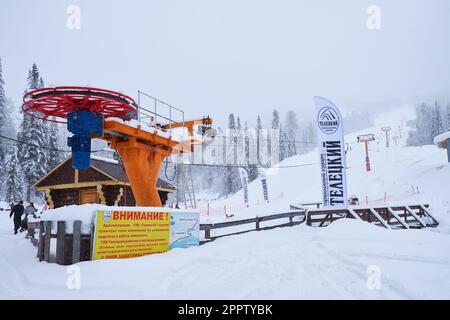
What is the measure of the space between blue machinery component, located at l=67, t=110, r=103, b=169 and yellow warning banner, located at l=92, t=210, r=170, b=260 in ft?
8.52

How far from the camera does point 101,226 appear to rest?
7.57 metres

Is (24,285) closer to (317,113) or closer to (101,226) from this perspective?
(101,226)

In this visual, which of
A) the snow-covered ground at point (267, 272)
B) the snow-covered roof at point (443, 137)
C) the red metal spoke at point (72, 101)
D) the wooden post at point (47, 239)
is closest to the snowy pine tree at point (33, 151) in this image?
the red metal spoke at point (72, 101)

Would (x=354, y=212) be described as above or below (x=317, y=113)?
below

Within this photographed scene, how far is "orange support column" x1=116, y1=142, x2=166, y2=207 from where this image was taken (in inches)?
433

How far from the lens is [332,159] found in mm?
12875

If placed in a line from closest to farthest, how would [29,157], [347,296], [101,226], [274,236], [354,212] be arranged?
[347,296] → [101,226] → [274,236] → [354,212] → [29,157]

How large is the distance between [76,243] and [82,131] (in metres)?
3.38

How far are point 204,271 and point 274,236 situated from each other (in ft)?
15.6

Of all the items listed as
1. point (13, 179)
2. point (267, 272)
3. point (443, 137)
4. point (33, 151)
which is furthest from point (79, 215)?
→ point (13, 179)

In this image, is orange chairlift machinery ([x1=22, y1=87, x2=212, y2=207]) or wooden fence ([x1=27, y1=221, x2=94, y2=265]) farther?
orange chairlift machinery ([x1=22, y1=87, x2=212, y2=207])

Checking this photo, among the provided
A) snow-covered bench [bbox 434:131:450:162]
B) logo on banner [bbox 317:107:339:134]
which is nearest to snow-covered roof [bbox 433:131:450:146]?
snow-covered bench [bbox 434:131:450:162]

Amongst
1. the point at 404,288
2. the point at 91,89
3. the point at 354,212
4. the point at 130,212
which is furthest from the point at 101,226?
the point at 354,212

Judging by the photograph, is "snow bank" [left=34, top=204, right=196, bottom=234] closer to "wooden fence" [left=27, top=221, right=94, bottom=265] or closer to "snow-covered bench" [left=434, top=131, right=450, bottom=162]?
"wooden fence" [left=27, top=221, right=94, bottom=265]
